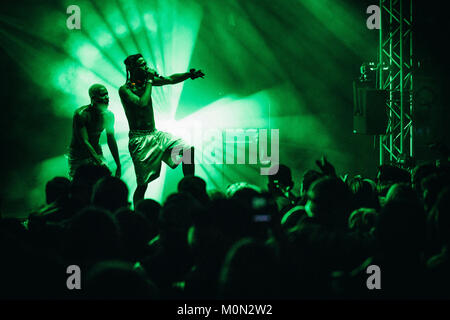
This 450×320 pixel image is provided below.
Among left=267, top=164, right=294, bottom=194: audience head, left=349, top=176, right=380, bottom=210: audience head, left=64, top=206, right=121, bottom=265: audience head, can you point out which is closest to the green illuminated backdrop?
left=267, top=164, right=294, bottom=194: audience head

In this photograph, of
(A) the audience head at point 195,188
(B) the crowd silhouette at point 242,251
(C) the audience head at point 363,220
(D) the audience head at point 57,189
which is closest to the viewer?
(B) the crowd silhouette at point 242,251

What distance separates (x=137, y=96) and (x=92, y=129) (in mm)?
781

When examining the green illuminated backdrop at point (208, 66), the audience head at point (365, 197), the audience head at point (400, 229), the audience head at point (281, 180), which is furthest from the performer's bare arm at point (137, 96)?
the green illuminated backdrop at point (208, 66)

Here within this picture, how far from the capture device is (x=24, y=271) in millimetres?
2301

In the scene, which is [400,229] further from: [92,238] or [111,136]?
[111,136]

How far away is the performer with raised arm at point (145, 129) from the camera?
4.88m

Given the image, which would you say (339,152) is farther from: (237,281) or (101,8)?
(237,281)

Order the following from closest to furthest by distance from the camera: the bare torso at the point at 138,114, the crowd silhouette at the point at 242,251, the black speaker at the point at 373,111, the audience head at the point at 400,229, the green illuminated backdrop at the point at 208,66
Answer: the crowd silhouette at the point at 242,251 < the audience head at the point at 400,229 < the bare torso at the point at 138,114 < the black speaker at the point at 373,111 < the green illuminated backdrop at the point at 208,66

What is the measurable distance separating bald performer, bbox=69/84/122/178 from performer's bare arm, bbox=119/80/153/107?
0.39 m

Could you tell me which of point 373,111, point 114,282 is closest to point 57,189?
point 114,282

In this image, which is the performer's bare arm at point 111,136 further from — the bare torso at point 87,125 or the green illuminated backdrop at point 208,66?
the green illuminated backdrop at point 208,66

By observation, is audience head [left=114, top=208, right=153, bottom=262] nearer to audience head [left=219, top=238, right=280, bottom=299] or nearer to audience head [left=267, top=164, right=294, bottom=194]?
audience head [left=219, top=238, right=280, bottom=299]

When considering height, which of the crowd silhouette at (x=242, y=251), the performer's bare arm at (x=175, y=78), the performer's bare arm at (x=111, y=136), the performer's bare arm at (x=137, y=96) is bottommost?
the crowd silhouette at (x=242, y=251)

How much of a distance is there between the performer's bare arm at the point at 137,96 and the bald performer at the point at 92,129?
394 mm
